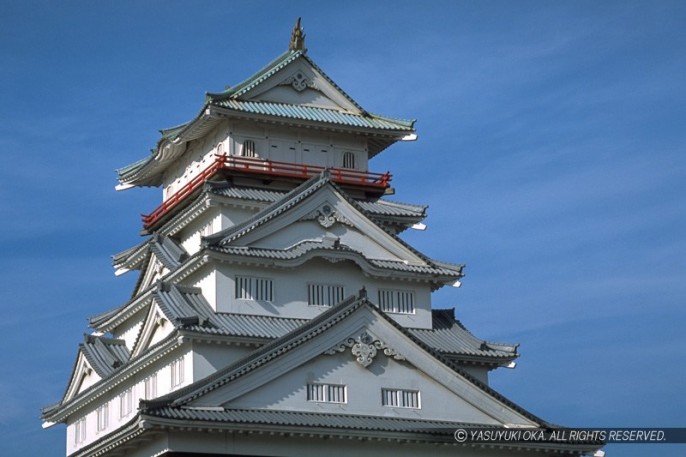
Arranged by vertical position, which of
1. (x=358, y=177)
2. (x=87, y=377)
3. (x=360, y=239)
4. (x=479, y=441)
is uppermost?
(x=358, y=177)

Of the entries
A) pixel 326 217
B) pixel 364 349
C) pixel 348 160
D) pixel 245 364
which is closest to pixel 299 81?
pixel 348 160

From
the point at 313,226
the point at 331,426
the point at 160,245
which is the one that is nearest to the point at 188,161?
the point at 160,245

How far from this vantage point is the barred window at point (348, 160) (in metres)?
58.9

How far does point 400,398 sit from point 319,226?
371 inches

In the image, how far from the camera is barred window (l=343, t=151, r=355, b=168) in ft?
193

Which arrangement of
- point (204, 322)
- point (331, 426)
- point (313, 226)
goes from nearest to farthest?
point (331, 426) < point (204, 322) < point (313, 226)

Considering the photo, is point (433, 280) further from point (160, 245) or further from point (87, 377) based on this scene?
point (87, 377)

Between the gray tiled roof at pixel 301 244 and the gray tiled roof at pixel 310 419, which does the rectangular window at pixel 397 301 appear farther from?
the gray tiled roof at pixel 310 419

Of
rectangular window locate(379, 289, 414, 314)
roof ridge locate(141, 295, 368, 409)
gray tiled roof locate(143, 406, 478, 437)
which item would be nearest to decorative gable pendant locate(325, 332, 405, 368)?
roof ridge locate(141, 295, 368, 409)

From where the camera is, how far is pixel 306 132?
191 ft

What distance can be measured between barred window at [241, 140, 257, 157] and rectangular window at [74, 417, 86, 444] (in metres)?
13.8

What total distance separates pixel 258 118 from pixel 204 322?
1107cm

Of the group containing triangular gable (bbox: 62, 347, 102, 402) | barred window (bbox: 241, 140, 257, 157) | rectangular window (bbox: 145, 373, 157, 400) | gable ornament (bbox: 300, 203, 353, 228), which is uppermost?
barred window (bbox: 241, 140, 257, 157)

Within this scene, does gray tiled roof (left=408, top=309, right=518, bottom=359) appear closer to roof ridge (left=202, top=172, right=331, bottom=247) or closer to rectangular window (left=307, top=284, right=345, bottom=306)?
rectangular window (left=307, top=284, right=345, bottom=306)
